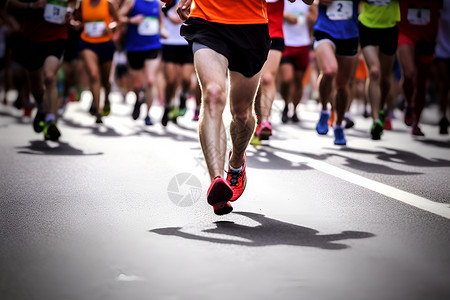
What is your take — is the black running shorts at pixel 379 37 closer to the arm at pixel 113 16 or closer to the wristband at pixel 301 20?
the wristband at pixel 301 20

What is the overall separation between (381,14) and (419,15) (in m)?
0.88

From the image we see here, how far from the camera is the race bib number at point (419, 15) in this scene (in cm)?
1020

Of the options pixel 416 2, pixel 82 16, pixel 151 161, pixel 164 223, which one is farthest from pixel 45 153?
pixel 416 2

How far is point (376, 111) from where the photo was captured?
9609 mm

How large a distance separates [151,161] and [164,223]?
3.23 m

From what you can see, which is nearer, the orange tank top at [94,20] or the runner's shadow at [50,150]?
the runner's shadow at [50,150]

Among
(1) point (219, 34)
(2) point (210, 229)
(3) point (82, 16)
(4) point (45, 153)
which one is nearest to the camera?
(2) point (210, 229)

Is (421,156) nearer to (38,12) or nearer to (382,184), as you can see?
(382,184)

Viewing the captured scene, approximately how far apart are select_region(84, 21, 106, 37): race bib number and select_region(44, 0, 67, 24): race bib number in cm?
176

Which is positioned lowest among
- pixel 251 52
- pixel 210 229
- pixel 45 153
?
pixel 45 153

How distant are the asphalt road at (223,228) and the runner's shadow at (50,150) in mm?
40

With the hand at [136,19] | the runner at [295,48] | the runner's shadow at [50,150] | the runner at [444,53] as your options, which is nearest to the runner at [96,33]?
the hand at [136,19]

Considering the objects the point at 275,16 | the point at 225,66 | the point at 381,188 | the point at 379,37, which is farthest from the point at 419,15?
the point at 225,66

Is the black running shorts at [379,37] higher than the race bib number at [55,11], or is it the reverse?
Answer: the race bib number at [55,11]
